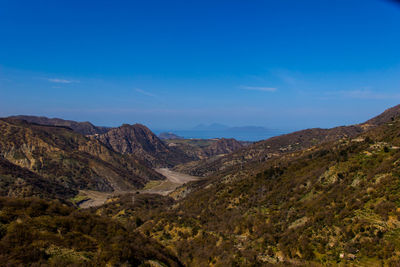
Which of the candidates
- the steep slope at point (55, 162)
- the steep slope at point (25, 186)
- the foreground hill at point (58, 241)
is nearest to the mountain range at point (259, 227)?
the foreground hill at point (58, 241)

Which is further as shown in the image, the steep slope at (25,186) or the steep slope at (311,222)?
the steep slope at (25,186)

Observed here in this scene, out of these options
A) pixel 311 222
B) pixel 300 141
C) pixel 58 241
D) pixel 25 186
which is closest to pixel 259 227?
pixel 311 222

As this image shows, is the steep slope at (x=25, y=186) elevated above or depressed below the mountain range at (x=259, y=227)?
below

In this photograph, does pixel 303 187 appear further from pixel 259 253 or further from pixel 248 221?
pixel 259 253

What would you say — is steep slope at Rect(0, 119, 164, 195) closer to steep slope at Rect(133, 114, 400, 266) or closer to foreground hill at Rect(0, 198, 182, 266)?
steep slope at Rect(133, 114, 400, 266)

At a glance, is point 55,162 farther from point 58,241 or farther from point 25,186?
point 58,241

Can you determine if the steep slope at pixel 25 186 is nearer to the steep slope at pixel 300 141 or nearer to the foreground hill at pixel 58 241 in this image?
the foreground hill at pixel 58 241

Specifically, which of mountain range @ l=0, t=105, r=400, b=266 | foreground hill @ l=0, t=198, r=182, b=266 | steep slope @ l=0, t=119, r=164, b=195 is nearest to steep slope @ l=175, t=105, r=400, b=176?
steep slope @ l=0, t=119, r=164, b=195

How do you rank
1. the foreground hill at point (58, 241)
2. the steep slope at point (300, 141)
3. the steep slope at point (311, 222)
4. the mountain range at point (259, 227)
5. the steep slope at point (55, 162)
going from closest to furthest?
the foreground hill at point (58, 241) → the mountain range at point (259, 227) → the steep slope at point (311, 222) → the steep slope at point (55, 162) → the steep slope at point (300, 141)
